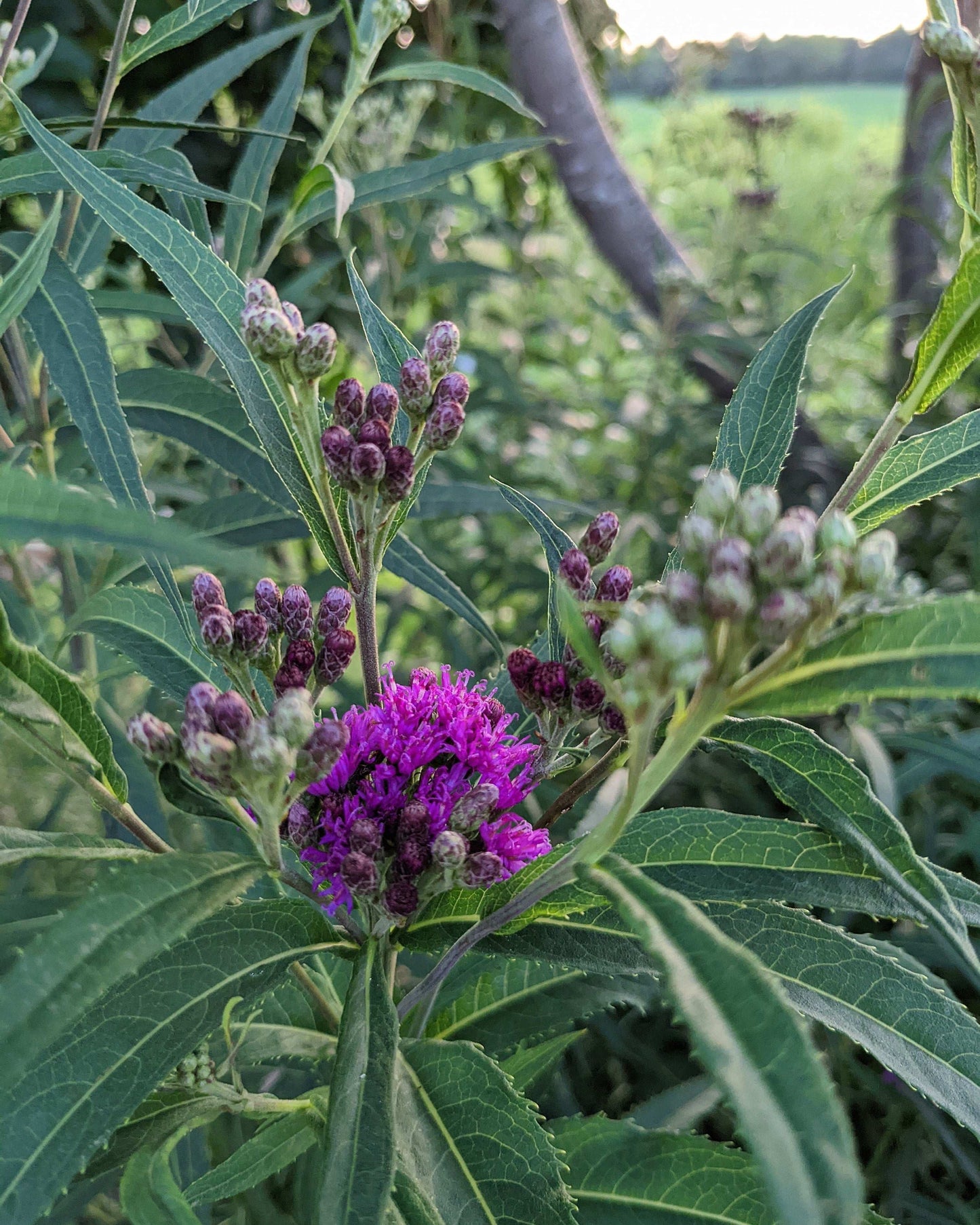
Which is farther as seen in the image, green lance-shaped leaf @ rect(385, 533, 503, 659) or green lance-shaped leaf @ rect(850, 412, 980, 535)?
green lance-shaped leaf @ rect(385, 533, 503, 659)

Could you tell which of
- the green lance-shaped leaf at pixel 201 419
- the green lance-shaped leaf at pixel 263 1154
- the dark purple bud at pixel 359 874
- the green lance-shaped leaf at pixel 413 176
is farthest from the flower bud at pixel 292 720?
the green lance-shaped leaf at pixel 413 176

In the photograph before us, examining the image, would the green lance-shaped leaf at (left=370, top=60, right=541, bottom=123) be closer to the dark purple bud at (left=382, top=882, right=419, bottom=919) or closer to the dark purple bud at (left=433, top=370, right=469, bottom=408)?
the dark purple bud at (left=433, top=370, right=469, bottom=408)

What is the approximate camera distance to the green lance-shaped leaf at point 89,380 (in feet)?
2.25

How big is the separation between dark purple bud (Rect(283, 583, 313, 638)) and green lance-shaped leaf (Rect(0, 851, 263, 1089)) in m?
0.21

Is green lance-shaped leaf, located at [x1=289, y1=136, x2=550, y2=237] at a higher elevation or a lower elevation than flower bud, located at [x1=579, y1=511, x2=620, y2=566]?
higher

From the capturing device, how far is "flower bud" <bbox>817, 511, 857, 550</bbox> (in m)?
0.47

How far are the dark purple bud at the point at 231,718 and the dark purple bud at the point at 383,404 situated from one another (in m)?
0.22

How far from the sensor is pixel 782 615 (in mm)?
421

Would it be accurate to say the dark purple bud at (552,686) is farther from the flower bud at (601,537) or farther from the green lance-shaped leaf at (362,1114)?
the green lance-shaped leaf at (362,1114)

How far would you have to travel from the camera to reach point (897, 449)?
0.65 meters

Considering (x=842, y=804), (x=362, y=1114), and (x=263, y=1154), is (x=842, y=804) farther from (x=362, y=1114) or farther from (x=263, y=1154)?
Answer: (x=263, y=1154)

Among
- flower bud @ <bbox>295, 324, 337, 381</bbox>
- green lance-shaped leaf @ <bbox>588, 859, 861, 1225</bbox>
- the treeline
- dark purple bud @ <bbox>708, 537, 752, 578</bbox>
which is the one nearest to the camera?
green lance-shaped leaf @ <bbox>588, 859, 861, 1225</bbox>

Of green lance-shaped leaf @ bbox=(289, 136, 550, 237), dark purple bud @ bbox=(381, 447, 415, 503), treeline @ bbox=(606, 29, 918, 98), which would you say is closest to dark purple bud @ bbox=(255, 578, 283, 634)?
dark purple bud @ bbox=(381, 447, 415, 503)

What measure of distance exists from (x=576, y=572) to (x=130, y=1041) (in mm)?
378
